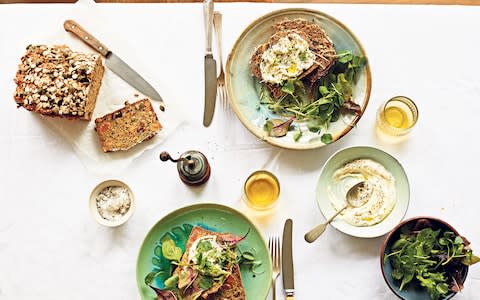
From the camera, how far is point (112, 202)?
6.61 feet

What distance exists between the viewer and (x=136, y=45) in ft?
6.94

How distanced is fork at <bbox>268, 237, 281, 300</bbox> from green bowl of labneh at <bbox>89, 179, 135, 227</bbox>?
52 centimetres

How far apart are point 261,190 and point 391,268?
1.75ft

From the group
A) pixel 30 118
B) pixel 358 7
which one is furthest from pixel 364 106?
pixel 30 118

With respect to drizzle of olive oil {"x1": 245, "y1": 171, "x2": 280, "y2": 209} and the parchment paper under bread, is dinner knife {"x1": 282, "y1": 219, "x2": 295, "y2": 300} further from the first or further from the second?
the parchment paper under bread

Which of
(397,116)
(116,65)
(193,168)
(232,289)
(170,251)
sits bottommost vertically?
(232,289)

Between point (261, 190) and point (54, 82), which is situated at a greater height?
point (54, 82)

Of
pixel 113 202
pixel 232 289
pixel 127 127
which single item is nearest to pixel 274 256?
pixel 232 289

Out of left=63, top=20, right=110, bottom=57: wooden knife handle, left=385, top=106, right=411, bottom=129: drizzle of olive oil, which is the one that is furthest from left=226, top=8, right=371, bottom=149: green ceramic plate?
left=63, top=20, right=110, bottom=57: wooden knife handle

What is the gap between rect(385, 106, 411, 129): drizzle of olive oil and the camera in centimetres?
207

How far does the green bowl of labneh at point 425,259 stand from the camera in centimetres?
189

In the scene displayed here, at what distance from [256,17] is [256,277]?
96 cm

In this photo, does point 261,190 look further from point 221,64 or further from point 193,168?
point 221,64

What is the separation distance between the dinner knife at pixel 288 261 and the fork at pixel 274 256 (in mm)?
19
